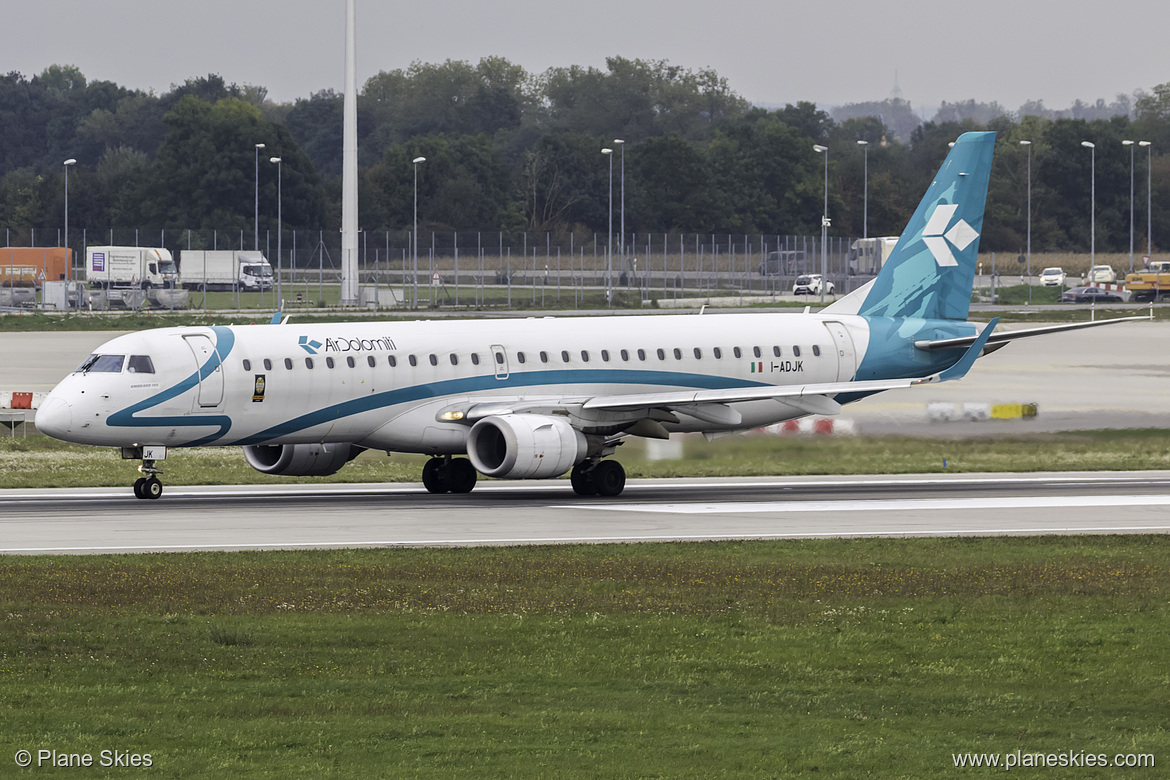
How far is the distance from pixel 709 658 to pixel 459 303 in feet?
300

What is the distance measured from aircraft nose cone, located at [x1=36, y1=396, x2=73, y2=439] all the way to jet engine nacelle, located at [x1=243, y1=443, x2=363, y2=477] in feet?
15.7

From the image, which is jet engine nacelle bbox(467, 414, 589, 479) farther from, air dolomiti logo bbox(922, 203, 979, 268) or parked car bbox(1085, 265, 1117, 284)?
parked car bbox(1085, 265, 1117, 284)

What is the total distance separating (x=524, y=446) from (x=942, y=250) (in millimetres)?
15732

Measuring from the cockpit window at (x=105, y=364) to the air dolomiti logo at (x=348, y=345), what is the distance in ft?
12.7

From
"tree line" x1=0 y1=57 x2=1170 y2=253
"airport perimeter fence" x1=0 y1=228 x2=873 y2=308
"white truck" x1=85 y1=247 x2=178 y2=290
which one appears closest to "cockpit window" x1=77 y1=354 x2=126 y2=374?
"airport perimeter fence" x1=0 y1=228 x2=873 y2=308

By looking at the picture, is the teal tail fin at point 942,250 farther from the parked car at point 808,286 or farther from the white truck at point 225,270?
the white truck at point 225,270

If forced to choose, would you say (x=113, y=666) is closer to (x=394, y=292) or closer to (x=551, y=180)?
(x=394, y=292)

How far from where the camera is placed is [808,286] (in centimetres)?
11594

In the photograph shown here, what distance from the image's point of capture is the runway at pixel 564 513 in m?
32.0

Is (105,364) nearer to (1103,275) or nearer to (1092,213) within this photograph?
(1092,213)

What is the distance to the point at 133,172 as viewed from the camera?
534ft

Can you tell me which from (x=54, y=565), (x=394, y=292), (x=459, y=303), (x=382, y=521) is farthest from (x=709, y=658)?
(x=394, y=292)

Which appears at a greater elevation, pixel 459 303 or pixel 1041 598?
pixel 459 303

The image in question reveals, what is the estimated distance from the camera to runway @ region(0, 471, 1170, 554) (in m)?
32.0
